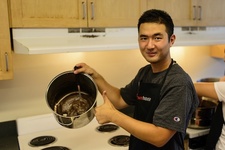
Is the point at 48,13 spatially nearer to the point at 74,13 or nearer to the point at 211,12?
the point at 74,13

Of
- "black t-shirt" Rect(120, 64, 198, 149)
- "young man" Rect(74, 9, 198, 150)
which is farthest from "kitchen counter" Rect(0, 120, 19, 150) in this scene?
"black t-shirt" Rect(120, 64, 198, 149)

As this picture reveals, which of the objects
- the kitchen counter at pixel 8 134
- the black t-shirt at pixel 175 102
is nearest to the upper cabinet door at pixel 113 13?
the black t-shirt at pixel 175 102

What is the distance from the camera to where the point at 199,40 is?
173 centimetres

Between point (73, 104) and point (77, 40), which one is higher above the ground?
point (77, 40)

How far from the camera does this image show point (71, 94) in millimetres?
1495

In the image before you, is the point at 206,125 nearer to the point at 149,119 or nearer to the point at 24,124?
the point at 149,119

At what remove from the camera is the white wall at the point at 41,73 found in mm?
1805

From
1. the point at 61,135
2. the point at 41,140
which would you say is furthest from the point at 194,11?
the point at 41,140

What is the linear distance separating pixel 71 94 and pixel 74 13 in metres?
0.47

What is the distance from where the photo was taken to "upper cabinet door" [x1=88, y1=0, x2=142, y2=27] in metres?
1.61

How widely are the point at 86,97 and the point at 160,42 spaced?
0.56 m

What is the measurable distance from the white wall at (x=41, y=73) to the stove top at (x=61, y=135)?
9cm

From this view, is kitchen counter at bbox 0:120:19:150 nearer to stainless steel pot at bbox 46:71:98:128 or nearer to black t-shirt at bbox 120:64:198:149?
stainless steel pot at bbox 46:71:98:128

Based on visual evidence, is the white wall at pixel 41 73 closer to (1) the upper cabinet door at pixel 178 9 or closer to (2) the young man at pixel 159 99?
(1) the upper cabinet door at pixel 178 9
